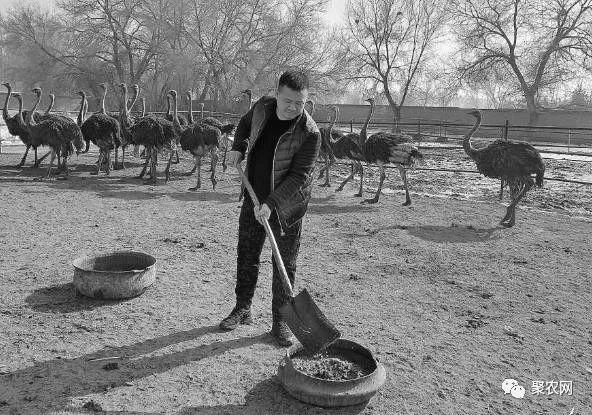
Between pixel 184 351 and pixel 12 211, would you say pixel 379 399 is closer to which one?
pixel 184 351

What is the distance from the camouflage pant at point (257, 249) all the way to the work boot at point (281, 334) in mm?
51

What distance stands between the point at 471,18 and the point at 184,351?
33372 mm

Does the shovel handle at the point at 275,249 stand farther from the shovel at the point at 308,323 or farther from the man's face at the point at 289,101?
the man's face at the point at 289,101

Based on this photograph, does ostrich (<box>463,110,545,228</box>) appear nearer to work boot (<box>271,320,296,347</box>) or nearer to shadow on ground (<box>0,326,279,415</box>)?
work boot (<box>271,320,296,347</box>)

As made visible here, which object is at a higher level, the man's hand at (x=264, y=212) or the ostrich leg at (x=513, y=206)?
the man's hand at (x=264, y=212)

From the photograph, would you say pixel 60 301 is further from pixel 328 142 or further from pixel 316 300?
pixel 328 142

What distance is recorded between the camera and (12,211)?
293 inches

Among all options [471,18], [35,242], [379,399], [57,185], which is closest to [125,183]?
[57,185]

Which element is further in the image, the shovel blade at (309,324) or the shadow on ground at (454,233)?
the shadow on ground at (454,233)

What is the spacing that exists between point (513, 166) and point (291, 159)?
5207mm

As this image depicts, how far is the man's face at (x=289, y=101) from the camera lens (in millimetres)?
3219

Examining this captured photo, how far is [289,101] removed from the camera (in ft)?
10.6

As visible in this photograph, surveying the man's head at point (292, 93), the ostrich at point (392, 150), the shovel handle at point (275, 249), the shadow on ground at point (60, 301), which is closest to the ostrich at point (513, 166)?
the ostrich at point (392, 150)

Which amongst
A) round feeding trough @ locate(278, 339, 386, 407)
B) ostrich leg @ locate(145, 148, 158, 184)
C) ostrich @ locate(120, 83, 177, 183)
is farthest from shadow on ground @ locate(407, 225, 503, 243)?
ostrich leg @ locate(145, 148, 158, 184)
